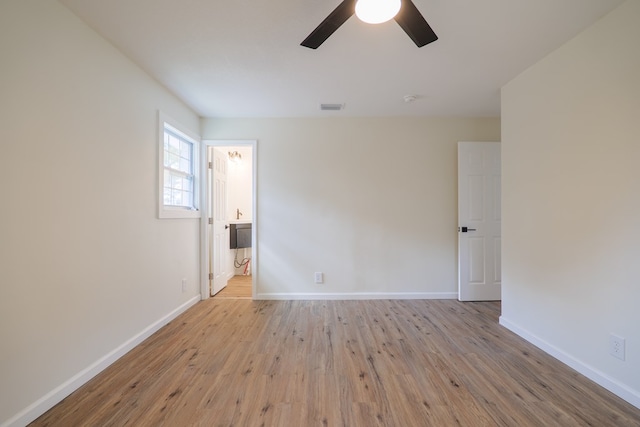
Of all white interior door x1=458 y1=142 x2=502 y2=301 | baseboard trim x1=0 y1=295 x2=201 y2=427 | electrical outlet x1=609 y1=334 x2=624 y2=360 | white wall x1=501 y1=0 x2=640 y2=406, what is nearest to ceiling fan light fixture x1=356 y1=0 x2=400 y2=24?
white wall x1=501 y1=0 x2=640 y2=406

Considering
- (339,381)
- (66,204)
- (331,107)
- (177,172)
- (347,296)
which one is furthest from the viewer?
(347,296)

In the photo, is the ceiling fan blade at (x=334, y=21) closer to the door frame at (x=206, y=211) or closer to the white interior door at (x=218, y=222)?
the door frame at (x=206, y=211)

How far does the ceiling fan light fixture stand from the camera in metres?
1.22

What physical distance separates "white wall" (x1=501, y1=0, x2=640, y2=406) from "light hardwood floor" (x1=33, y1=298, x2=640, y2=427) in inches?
10.0

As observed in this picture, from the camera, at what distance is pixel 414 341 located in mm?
2273

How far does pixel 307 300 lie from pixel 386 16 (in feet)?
9.87

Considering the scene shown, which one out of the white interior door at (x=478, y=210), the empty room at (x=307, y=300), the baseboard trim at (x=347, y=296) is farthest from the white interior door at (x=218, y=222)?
the white interior door at (x=478, y=210)

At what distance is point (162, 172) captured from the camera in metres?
2.55

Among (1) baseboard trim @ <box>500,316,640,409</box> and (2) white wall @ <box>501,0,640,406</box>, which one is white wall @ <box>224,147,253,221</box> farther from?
(1) baseboard trim @ <box>500,316,640,409</box>

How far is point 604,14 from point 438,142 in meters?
1.80

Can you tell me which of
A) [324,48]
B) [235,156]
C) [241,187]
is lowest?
[241,187]

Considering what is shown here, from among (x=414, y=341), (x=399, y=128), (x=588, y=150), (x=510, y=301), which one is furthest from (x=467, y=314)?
(x=399, y=128)

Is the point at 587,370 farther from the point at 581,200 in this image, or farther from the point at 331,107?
the point at 331,107

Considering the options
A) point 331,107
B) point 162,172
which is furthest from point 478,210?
point 162,172
